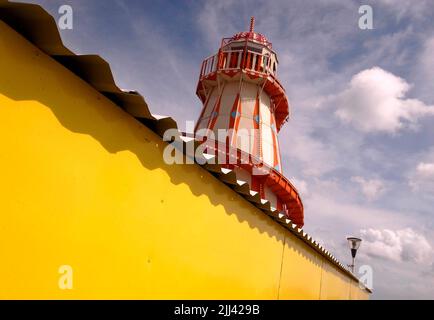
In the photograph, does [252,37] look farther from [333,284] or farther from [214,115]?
[333,284]

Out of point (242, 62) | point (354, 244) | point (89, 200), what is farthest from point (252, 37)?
point (89, 200)

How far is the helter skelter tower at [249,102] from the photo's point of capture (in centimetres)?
2217

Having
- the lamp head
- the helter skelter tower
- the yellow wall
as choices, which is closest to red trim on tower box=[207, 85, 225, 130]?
the helter skelter tower

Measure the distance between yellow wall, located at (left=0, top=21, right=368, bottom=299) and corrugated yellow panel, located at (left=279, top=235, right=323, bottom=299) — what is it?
3.05m

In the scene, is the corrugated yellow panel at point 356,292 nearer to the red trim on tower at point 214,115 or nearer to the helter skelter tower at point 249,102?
the helter skelter tower at point 249,102

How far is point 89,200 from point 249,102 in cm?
2095

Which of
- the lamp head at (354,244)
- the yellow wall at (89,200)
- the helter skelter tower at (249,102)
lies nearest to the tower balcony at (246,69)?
the helter skelter tower at (249,102)

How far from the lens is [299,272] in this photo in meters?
9.01

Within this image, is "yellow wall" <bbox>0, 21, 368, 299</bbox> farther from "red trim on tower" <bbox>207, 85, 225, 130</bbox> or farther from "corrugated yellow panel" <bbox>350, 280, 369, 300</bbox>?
"red trim on tower" <bbox>207, 85, 225, 130</bbox>

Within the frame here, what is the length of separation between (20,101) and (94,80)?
2.53ft

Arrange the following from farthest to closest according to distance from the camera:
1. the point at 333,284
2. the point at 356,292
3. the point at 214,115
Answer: the point at 214,115 < the point at 356,292 < the point at 333,284

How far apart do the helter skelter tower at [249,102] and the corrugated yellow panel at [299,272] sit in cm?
1001

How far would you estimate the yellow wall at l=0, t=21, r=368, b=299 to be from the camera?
2.70m
